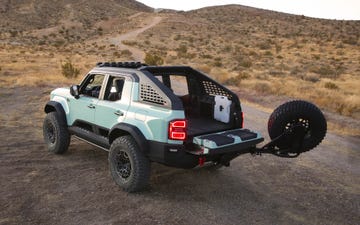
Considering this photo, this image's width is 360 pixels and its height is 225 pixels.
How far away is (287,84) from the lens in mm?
18531

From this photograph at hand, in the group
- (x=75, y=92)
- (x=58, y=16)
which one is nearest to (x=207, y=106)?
(x=75, y=92)

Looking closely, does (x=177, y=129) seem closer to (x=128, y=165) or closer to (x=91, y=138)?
(x=128, y=165)

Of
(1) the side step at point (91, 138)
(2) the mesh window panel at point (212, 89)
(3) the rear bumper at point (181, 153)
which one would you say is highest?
(2) the mesh window panel at point (212, 89)

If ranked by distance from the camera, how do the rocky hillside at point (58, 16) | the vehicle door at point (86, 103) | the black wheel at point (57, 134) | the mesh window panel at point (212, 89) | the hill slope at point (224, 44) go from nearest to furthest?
the vehicle door at point (86, 103)
the mesh window panel at point (212, 89)
the black wheel at point (57, 134)
the hill slope at point (224, 44)
the rocky hillside at point (58, 16)

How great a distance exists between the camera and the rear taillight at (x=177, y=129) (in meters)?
4.91

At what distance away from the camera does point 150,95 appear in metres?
5.34

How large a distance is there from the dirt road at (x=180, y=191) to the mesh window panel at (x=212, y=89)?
4.55 ft

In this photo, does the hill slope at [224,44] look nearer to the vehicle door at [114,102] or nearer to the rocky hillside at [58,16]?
the rocky hillside at [58,16]

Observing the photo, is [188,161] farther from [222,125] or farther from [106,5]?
[106,5]

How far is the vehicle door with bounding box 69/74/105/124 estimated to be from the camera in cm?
630

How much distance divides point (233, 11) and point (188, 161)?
10091 cm

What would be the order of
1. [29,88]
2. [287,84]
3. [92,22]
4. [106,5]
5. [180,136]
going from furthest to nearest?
[106,5] → [92,22] → [287,84] → [29,88] → [180,136]

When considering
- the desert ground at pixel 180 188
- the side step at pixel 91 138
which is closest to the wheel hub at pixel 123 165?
the desert ground at pixel 180 188

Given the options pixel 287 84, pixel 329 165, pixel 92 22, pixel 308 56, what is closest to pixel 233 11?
pixel 92 22
